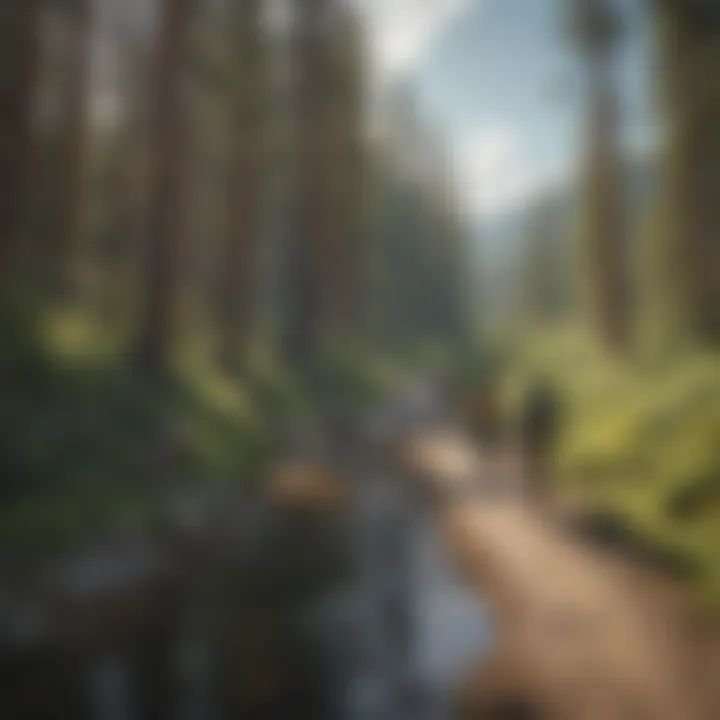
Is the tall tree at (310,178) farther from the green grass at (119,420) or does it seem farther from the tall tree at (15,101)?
the tall tree at (15,101)

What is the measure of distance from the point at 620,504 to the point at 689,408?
35 centimetres

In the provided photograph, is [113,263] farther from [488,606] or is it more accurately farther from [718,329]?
[718,329]

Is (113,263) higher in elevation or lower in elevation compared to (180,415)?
higher

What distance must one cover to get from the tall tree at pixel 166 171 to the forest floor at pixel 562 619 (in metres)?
1.14

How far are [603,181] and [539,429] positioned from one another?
812 millimetres

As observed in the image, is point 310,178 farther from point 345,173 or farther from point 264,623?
point 264,623

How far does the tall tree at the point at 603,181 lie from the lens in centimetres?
271

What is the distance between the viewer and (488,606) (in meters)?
2.59

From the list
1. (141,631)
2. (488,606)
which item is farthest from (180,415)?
(488,606)

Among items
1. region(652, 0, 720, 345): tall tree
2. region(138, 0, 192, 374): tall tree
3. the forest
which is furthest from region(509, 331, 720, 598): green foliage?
region(138, 0, 192, 374): tall tree

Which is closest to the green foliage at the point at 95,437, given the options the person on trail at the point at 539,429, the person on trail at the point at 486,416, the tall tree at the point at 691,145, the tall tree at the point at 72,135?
the tall tree at the point at 72,135

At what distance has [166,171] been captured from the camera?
10.4 ft

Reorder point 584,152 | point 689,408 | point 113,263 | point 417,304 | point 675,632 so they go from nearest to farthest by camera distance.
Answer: point 675,632 → point 689,408 → point 584,152 → point 417,304 → point 113,263

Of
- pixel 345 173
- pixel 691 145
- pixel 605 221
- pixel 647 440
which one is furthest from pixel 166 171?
pixel 647 440
